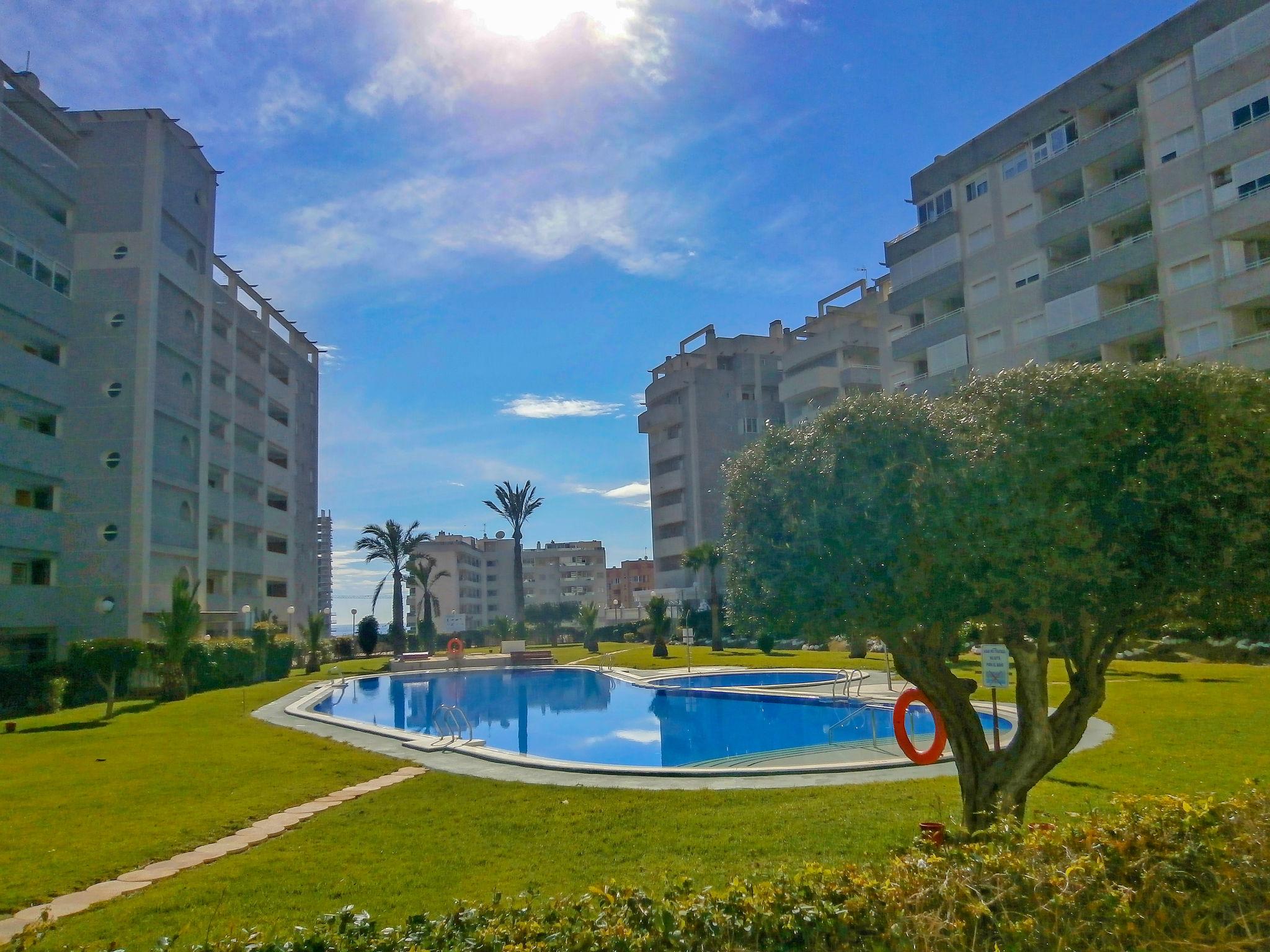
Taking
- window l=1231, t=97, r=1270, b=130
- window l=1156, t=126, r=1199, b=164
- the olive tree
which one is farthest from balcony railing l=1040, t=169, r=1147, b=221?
the olive tree

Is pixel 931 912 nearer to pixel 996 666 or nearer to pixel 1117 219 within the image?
pixel 996 666

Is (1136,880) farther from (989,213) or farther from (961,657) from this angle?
(989,213)

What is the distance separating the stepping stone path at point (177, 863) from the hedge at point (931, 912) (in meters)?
2.39

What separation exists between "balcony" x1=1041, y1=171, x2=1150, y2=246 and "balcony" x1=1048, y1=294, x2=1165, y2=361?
3606 millimetres

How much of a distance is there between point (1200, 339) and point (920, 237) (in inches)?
636

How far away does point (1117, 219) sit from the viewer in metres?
32.8

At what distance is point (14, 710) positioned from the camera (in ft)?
84.4

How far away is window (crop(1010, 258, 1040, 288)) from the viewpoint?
3625cm

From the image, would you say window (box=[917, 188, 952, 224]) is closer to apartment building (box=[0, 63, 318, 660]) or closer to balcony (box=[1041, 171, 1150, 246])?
balcony (box=[1041, 171, 1150, 246])

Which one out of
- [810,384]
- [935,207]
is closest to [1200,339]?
[935,207]

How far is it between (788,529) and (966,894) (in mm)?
3629

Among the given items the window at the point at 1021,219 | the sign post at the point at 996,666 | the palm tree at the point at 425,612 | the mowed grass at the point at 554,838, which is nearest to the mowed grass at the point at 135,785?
the mowed grass at the point at 554,838

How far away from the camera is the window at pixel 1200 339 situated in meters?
28.8

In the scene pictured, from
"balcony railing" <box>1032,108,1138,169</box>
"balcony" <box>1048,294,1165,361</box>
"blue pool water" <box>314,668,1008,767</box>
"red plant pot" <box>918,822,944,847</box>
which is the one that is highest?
"balcony railing" <box>1032,108,1138,169</box>
